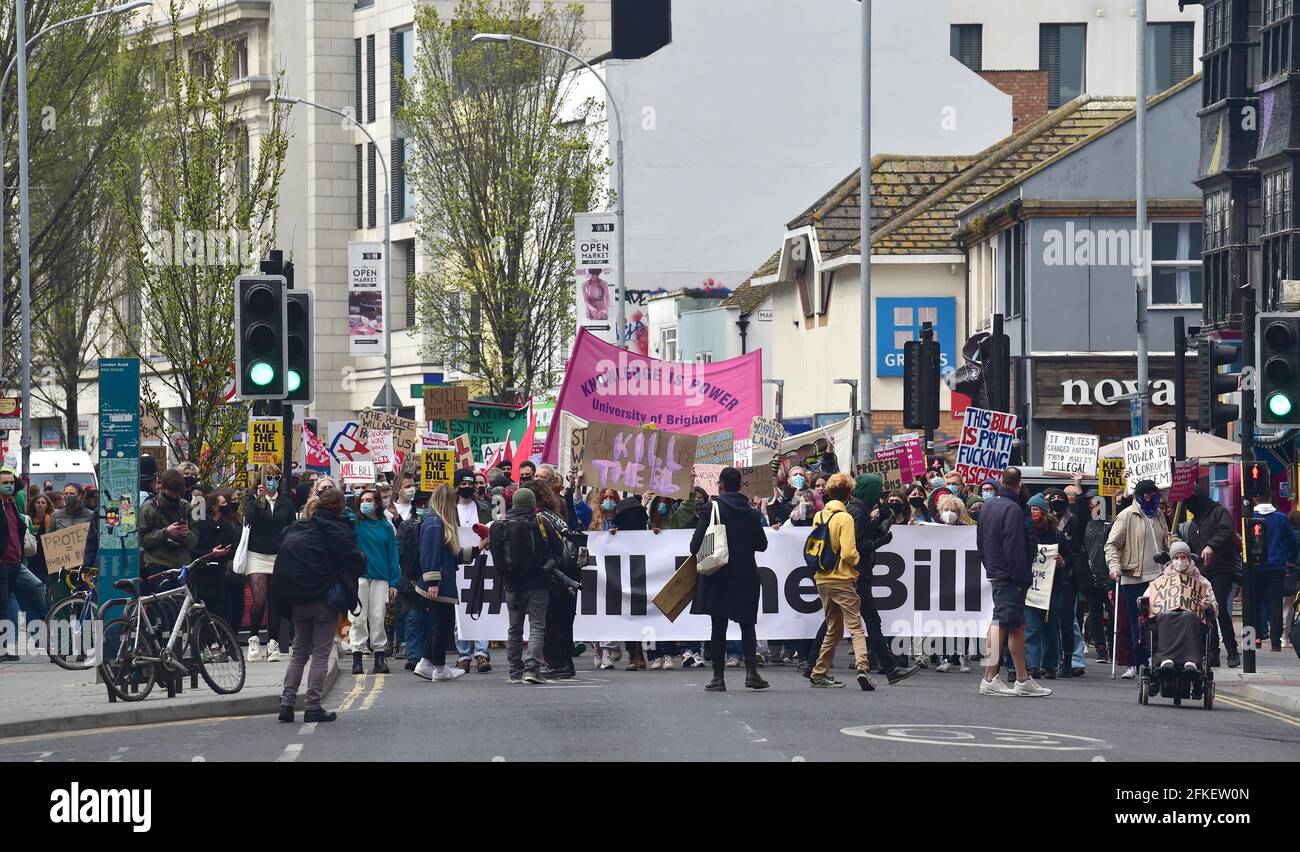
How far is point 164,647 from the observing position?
1803 cm

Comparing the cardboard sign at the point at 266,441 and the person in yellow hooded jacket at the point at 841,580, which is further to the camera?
the cardboard sign at the point at 266,441

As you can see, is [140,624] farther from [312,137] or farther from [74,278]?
[312,137]

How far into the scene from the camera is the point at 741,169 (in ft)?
197

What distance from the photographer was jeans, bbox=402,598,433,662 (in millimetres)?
21594

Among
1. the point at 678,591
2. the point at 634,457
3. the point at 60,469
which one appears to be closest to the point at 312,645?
the point at 678,591

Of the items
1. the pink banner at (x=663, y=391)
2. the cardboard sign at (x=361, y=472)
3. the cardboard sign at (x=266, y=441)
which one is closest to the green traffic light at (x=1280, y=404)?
the cardboard sign at (x=266, y=441)

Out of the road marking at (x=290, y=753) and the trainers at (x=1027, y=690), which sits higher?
the road marking at (x=290, y=753)

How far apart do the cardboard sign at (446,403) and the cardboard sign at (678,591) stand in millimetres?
14746

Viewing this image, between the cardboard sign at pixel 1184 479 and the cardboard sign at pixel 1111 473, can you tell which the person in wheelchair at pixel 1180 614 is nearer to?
the cardboard sign at pixel 1184 479

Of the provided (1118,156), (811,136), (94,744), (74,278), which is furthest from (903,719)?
(811,136)

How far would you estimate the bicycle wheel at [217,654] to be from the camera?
18.1m

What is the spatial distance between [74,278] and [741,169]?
681 inches

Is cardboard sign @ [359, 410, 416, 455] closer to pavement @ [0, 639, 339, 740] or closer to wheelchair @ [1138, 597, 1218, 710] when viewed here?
pavement @ [0, 639, 339, 740]

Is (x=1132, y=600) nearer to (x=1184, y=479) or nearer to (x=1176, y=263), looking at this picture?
(x=1184, y=479)
